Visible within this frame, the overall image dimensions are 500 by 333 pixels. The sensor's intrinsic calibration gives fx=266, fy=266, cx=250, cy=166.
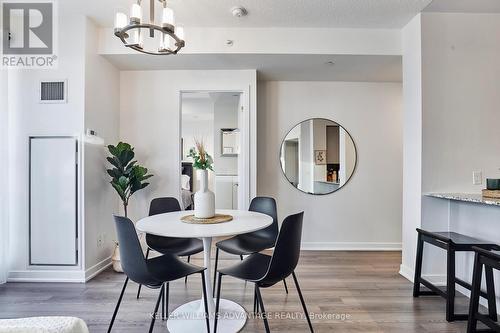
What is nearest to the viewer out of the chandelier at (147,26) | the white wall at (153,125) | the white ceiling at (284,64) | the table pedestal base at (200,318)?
the chandelier at (147,26)

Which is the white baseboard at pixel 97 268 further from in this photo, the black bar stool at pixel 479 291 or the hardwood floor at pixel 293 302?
the black bar stool at pixel 479 291

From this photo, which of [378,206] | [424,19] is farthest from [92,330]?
[424,19]

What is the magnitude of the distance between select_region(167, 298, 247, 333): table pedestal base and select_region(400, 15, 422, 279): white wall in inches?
72.4

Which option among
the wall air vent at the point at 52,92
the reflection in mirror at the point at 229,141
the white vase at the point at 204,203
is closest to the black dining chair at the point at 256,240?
the white vase at the point at 204,203

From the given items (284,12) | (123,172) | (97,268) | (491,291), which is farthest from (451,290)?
(97,268)

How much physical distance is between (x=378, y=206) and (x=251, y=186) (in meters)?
1.84

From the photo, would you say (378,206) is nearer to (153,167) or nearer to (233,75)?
(233,75)

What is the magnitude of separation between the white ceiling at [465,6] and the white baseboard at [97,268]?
4182 millimetres

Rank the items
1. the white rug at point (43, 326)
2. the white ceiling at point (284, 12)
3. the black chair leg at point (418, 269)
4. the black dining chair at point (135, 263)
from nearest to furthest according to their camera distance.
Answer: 1. the white rug at point (43, 326)
2. the black dining chair at point (135, 263)
3. the black chair leg at point (418, 269)
4. the white ceiling at point (284, 12)

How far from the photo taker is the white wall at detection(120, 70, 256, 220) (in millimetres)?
3367

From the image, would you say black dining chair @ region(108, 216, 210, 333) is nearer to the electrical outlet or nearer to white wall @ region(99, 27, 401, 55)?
white wall @ region(99, 27, 401, 55)

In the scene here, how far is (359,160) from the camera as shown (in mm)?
3697

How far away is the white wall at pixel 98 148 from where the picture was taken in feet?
8.91

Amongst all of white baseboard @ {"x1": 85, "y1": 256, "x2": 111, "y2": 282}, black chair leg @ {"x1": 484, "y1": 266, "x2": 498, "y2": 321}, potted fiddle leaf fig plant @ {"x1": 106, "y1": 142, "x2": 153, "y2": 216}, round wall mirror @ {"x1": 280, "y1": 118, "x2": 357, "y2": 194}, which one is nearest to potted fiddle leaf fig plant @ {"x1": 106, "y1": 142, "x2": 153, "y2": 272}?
potted fiddle leaf fig plant @ {"x1": 106, "y1": 142, "x2": 153, "y2": 216}
